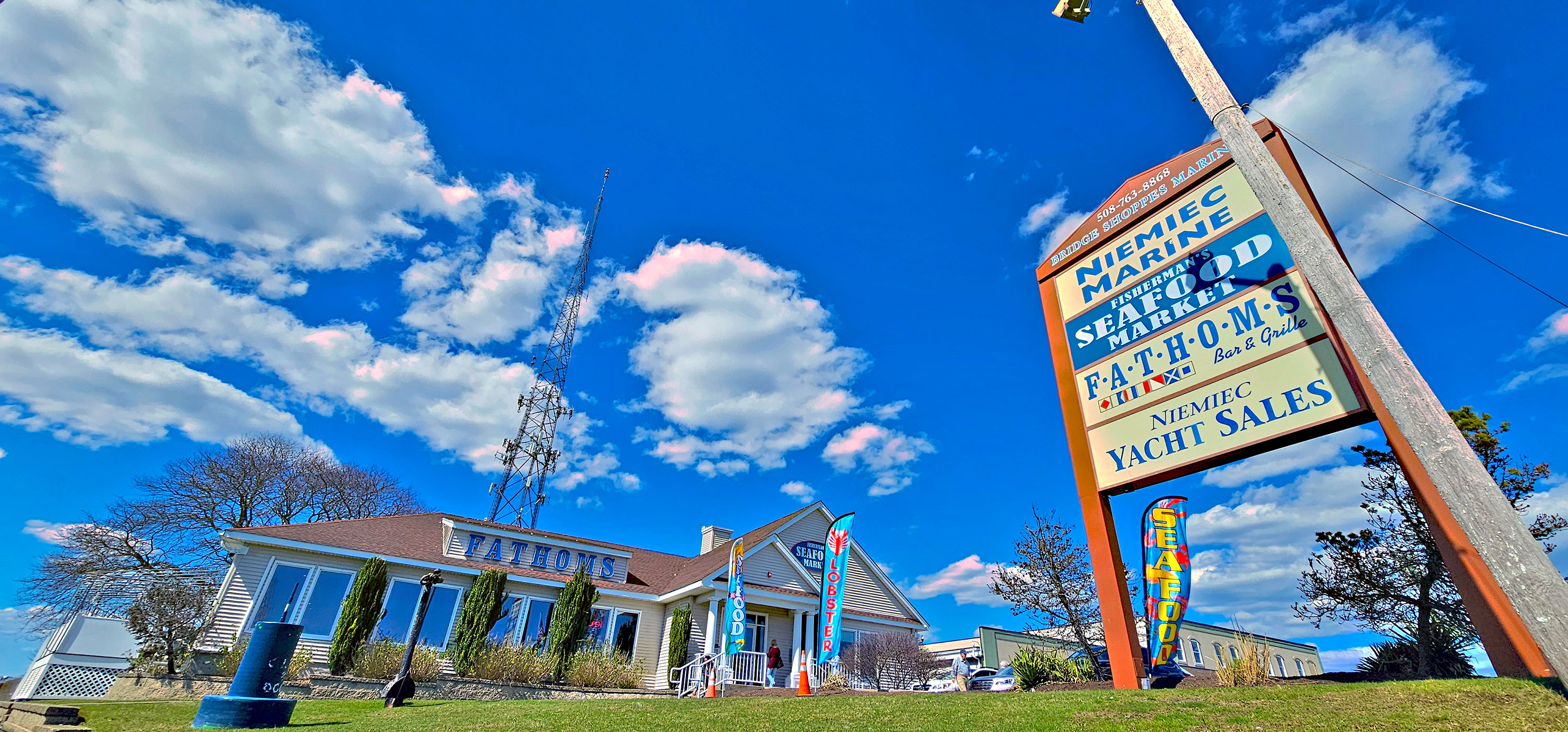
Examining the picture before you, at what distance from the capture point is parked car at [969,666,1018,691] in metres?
19.7

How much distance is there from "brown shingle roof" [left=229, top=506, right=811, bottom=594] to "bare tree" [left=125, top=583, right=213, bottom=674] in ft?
6.67

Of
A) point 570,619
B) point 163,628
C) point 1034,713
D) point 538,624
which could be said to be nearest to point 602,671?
point 570,619

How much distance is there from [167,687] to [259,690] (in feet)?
30.5

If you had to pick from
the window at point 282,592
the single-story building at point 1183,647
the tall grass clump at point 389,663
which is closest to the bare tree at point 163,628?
the window at point 282,592

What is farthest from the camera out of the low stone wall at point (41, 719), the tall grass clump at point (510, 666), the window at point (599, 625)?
the window at point (599, 625)

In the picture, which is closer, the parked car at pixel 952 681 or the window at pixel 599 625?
the window at pixel 599 625

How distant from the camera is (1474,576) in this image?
5.25 meters

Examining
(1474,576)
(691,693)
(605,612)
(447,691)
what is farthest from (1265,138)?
(605,612)

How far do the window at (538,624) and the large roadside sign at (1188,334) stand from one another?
16.2 metres

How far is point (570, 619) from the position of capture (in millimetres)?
18031

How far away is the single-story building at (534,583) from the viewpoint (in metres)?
17.1

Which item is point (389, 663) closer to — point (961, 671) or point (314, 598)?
point (314, 598)

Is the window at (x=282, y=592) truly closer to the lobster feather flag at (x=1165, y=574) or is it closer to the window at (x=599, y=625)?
the window at (x=599, y=625)

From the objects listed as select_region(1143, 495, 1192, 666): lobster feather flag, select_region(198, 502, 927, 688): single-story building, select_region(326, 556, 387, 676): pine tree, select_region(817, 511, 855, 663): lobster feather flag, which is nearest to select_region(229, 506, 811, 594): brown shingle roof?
select_region(198, 502, 927, 688): single-story building
